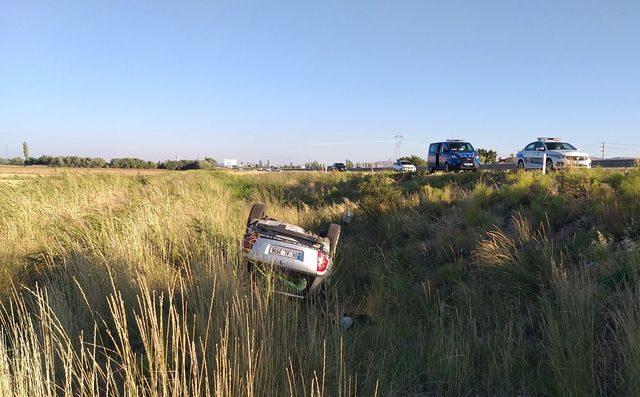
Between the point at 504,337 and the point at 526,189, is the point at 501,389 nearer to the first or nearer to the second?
the point at 504,337

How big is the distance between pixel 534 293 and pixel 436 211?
7300 mm

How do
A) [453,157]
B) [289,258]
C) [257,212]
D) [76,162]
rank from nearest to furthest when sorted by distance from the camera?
[289,258]
[257,212]
[76,162]
[453,157]

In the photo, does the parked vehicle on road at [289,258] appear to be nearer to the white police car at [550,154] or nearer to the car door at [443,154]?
the white police car at [550,154]

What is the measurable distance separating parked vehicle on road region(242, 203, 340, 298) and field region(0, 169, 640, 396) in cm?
21

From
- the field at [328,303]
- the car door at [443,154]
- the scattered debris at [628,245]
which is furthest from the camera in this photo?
the car door at [443,154]

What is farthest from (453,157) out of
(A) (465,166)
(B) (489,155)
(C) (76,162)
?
(B) (489,155)

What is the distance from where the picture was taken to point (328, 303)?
5156 mm

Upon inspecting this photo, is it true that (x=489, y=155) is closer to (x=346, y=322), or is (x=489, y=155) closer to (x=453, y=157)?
(x=453, y=157)

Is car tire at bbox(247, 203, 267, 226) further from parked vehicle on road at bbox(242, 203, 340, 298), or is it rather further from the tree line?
the tree line

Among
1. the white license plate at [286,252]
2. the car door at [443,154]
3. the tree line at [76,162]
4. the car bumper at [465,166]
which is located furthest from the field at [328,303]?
the car door at [443,154]

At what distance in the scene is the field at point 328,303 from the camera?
3038 mm

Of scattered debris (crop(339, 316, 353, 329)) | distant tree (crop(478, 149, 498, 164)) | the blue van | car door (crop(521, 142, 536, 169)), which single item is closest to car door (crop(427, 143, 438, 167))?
the blue van

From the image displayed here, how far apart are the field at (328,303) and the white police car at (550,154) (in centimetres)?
810

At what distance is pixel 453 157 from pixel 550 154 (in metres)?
5.20
